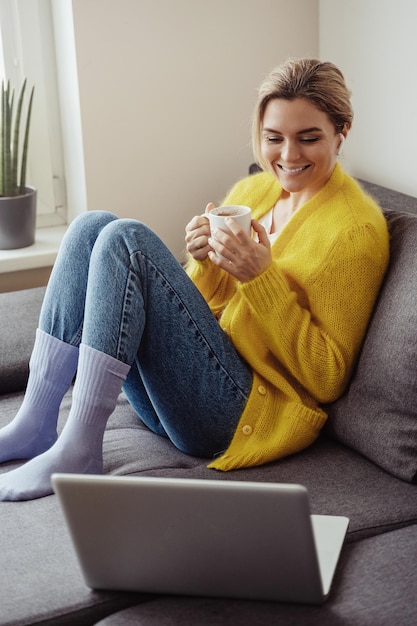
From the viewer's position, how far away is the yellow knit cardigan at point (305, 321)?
174 centimetres

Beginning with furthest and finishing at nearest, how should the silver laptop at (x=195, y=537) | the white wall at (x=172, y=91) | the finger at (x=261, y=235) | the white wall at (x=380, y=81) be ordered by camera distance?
the white wall at (x=172, y=91) → the white wall at (x=380, y=81) → the finger at (x=261, y=235) → the silver laptop at (x=195, y=537)

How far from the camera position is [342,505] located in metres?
1.63

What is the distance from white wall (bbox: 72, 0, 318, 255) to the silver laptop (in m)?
1.56

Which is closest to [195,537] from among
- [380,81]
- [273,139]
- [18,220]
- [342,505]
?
[342,505]

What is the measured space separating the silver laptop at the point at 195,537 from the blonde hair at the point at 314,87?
2.79 ft

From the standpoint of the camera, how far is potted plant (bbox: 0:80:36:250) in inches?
105

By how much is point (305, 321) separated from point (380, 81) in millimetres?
982

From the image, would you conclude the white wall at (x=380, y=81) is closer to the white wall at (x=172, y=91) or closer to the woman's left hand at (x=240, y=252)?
the white wall at (x=172, y=91)

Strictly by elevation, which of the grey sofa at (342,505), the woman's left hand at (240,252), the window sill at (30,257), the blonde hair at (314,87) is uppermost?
the blonde hair at (314,87)

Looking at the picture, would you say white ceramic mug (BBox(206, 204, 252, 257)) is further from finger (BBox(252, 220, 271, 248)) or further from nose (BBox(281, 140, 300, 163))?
nose (BBox(281, 140, 300, 163))

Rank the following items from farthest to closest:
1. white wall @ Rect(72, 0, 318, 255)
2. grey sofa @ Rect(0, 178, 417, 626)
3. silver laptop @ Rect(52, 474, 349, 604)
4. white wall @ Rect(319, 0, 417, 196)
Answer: white wall @ Rect(72, 0, 318, 255)
white wall @ Rect(319, 0, 417, 196)
grey sofa @ Rect(0, 178, 417, 626)
silver laptop @ Rect(52, 474, 349, 604)

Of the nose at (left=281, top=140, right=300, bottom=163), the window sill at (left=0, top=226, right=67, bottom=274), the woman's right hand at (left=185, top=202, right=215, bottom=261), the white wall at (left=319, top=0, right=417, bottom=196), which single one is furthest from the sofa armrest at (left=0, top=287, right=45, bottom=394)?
the white wall at (left=319, top=0, right=417, bottom=196)

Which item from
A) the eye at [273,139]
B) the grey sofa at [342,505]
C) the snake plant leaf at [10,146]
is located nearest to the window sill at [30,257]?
the snake plant leaf at [10,146]

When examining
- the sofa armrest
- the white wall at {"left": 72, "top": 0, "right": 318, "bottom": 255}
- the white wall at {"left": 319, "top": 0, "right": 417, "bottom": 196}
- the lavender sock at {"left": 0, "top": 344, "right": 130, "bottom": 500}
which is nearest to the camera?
the lavender sock at {"left": 0, "top": 344, "right": 130, "bottom": 500}
